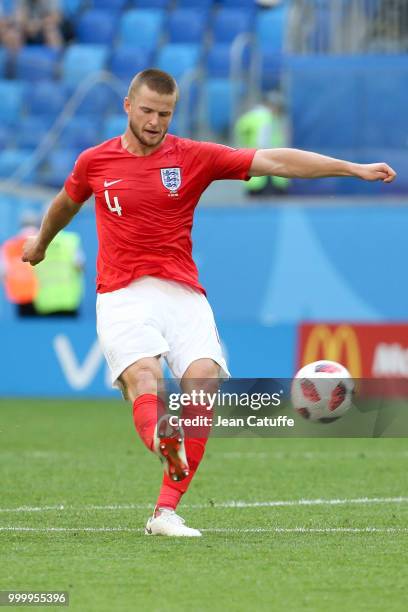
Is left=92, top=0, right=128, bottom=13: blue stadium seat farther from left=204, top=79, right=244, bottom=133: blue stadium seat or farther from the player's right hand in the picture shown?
the player's right hand

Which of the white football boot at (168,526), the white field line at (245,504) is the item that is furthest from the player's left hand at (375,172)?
the white field line at (245,504)

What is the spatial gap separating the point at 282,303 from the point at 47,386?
3.18m

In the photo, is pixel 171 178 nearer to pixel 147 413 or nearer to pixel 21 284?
pixel 147 413

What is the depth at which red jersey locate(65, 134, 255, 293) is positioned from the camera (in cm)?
734

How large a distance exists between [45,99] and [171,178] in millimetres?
14767

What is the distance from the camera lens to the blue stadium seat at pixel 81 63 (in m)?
22.3

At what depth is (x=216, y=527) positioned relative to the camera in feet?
25.3

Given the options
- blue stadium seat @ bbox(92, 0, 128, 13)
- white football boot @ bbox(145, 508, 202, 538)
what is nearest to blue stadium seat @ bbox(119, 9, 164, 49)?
blue stadium seat @ bbox(92, 0, 128, 13)

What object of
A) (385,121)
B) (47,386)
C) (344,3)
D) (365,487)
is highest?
(344,3)

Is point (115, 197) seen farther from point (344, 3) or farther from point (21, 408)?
point (344, 3)

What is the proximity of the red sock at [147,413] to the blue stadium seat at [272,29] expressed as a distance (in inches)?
608

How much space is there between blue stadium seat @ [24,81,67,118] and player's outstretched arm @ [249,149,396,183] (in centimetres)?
1461

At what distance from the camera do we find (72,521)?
7945 millimetres

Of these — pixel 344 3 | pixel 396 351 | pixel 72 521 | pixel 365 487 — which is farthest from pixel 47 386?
pixel 72 521
